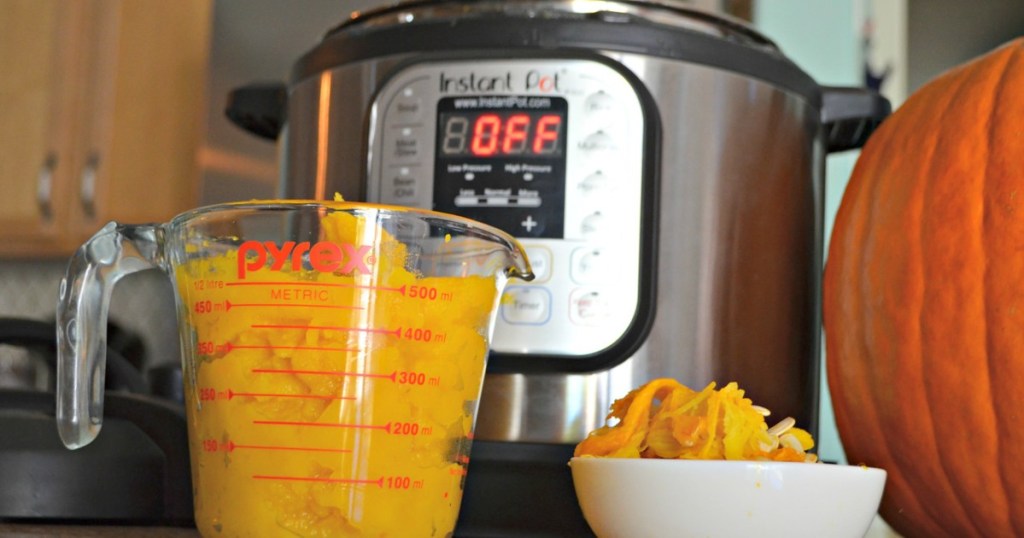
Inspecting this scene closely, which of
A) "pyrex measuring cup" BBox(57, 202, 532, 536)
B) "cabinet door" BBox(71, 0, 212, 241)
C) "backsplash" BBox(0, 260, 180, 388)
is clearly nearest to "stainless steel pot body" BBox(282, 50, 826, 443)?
"pyrex measuring cup" BBox(57, 202, 532, 536)

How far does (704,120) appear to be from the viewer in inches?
23.3

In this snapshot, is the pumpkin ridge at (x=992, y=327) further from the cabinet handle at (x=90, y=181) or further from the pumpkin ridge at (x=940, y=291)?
the cabinet handle at (x=90, y=181)

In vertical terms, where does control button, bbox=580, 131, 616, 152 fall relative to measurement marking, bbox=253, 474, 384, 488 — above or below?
above

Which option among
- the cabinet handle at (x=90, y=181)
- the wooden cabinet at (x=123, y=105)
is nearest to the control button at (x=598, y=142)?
the wooden cabinet at (x=123, y=105)

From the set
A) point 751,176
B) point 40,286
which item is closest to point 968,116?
point 751,176

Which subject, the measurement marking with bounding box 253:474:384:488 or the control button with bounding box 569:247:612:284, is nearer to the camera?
the measurement marking with bounding box 253:474:384:488

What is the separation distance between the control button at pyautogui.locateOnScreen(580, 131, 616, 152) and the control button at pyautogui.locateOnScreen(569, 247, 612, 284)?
55 millimetres

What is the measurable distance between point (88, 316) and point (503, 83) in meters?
0.25

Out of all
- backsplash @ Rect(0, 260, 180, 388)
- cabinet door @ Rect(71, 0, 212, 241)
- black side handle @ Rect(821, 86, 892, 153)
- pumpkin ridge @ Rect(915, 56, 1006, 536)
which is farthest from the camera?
backsplash @ Rect(0, 260, 180, 388)

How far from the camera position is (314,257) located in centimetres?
42

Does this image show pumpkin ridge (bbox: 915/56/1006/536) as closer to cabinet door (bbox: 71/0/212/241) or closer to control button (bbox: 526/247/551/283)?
control button (bbox: 526/247/551/283)

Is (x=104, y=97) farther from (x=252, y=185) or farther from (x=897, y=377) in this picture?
(x=897, y=377)

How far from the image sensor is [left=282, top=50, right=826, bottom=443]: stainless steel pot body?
1.82 ft

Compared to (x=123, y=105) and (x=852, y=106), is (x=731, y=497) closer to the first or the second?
(x=852, y=106)
